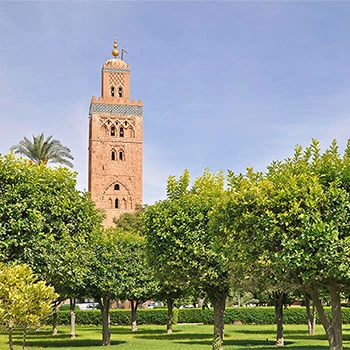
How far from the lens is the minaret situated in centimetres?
7981

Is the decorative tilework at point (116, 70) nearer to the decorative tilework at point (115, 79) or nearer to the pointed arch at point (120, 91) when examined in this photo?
the decorative tilework at point (115, 79)

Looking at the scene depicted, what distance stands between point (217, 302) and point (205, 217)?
3963 millimetres

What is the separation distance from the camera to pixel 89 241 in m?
24.7

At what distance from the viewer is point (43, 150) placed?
4541 cm

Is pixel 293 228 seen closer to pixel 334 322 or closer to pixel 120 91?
pixel 334 322

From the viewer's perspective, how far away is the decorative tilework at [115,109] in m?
82.5

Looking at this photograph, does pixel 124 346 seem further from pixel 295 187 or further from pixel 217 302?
pixel 295 187

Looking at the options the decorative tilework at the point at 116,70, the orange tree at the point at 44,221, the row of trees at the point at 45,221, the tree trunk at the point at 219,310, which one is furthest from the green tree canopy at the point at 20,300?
the decorative tilework at the point at 116,70

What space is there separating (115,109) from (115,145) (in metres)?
5.34

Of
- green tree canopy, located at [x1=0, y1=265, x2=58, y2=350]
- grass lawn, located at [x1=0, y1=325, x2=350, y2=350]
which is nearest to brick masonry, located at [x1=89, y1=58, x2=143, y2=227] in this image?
grass lawn, located at [x1=0, y1=325, x2=350, y2=350]

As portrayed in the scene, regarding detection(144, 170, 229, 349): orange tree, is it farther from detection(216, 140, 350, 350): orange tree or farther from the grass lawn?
detection(216, 140, 350, 350): orange tree

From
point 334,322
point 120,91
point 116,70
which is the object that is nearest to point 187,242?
point 334,322

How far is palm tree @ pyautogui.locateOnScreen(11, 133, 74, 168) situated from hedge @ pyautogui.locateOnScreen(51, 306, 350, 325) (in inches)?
545

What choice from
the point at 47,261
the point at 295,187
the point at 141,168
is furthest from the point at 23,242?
the point at 141,168
